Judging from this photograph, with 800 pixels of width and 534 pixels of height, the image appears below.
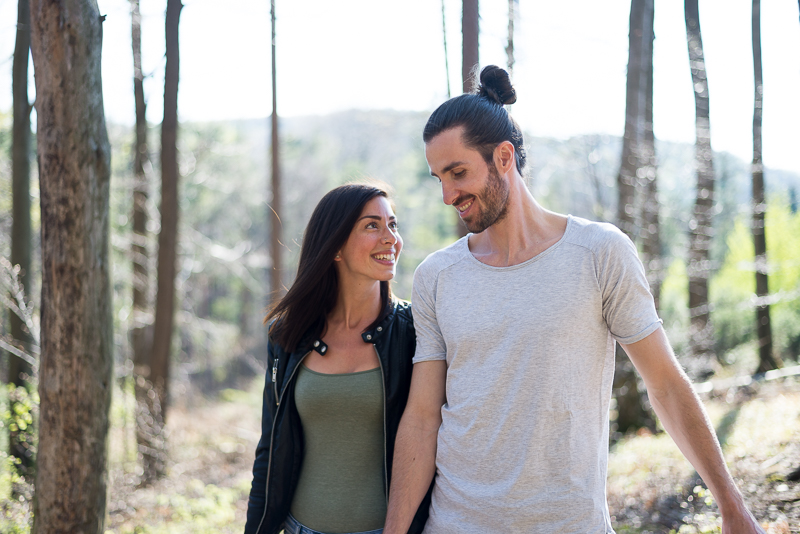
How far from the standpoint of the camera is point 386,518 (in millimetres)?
2268

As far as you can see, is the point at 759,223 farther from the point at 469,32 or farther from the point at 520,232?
the point at 520,232

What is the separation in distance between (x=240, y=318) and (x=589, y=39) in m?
27.4

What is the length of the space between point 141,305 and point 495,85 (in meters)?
10.5

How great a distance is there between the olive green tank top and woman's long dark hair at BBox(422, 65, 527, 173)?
1126 millimetres

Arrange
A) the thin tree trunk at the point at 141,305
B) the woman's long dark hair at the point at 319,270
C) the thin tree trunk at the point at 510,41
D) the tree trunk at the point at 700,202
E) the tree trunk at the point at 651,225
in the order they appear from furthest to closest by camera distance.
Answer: the tree trunk at the point at 700,202 < the thin tree trunk at the point at 141,305 < the tree trunk at the point at 651,225 < the thin tree trunk at the point at 510,41 < the woman's long dark hair at the point at 319,270

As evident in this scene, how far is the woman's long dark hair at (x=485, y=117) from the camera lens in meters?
2.13

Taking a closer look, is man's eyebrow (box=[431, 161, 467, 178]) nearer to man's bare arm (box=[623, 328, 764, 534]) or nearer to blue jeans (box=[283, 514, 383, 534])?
man's bare arm (box=[623, 328, 764, 534])

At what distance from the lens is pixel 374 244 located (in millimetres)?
2773

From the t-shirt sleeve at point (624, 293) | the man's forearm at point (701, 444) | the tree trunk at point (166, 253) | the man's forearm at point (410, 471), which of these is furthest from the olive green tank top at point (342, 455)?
the tree trunk at point (166, 253)

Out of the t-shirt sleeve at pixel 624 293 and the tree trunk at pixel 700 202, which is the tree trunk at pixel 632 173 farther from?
the t-shirt sleeve at pixel 624 293

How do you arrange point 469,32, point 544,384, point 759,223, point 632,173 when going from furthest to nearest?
1. point 759,223
2. point 632,173
3. point 469,32
4. point 544,384

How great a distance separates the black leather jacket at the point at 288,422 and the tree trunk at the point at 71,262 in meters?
1.49

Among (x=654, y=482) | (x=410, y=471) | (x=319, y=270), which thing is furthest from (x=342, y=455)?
(x=654, y=482)

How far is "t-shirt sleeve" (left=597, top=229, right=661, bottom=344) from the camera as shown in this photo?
74.8 inches
